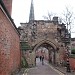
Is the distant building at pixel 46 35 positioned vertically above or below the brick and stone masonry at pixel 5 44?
above

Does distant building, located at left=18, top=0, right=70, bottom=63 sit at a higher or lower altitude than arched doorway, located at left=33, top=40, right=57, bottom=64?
higher

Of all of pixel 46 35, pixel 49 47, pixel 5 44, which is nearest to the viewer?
pixel 5 44

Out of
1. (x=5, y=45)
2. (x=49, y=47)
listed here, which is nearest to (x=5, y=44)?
(x=5, y=45)

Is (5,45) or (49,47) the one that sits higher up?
(49,47)

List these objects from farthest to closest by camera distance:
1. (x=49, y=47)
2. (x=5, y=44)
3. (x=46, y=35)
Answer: (x=49, y=47), (x=46, y=35), (x=5, y=44)

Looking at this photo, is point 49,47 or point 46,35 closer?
point 46,35

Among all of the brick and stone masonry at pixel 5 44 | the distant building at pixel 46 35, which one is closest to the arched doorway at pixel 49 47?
the distant building at pixel 46 35

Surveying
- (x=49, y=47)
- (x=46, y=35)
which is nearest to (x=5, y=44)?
(x=46, y=35)

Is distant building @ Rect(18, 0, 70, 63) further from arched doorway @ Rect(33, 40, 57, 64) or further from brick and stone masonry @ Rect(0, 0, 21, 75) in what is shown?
brick and stone masonry @ Rect(0, 0, 21, 75)

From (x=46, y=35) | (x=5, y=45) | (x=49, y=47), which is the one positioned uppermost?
(x=46, y=35)

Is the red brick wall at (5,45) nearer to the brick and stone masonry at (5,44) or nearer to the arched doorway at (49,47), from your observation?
the brick and stone masonry at (5,44)

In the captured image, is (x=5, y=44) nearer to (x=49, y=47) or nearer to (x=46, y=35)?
(x=46, y=35)

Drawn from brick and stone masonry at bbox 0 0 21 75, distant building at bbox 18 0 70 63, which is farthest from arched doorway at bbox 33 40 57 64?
brick and stone masonry at bbox 0 0 21 75

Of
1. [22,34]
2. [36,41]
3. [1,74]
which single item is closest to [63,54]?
[36,41]
